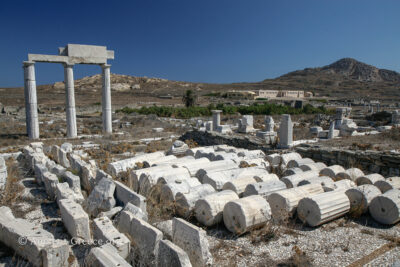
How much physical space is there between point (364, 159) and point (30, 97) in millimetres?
14148

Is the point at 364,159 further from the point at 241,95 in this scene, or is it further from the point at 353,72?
the point at 353,72

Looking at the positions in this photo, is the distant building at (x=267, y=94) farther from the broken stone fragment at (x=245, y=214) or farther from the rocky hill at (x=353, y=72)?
the broken stone fragment at (x=245, y=214)

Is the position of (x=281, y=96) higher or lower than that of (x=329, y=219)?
higher

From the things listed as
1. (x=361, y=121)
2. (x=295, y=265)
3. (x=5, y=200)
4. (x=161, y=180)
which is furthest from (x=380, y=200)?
(x=361, y=121)

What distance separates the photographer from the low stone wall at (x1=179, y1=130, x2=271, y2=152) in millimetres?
11102

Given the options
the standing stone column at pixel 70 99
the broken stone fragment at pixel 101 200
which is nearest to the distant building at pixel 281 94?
the standing stone column at pixel 70 99

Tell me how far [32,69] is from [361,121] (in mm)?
20823

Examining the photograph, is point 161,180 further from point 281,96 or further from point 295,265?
point 281,96

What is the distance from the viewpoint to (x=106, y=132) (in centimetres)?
1634

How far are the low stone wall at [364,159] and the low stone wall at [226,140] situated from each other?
2.16 meters

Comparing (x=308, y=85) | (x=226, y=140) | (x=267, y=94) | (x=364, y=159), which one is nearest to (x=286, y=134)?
(x=226, y=140)

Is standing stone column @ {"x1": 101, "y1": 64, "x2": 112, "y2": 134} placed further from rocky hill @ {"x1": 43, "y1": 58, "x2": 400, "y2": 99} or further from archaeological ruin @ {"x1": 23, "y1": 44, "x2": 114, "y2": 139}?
rocky hill @ {"x1": 43, "y1": 58, "x2": 400, "y2": 99}

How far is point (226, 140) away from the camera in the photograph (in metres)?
12.4

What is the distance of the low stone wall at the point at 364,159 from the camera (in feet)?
24.3
